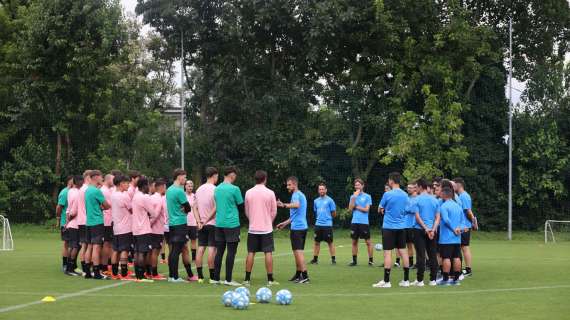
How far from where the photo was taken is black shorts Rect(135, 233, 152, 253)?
1600cm

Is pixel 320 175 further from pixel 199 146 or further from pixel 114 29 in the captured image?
pixel 114 29

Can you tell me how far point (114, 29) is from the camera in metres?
36.2

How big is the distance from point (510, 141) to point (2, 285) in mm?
25191

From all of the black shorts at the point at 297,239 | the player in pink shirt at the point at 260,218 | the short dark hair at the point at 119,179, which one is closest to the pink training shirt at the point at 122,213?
the short dark hair at the point at 119,179

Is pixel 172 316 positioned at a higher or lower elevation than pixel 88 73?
lower

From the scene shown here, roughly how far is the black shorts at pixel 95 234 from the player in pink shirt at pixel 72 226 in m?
0.71

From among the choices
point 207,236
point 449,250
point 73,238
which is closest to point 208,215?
point 207,236

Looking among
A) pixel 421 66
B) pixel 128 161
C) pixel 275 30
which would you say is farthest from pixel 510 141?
pixel 128 161

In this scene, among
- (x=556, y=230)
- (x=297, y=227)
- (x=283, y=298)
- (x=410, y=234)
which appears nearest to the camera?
(x=283, y=298)

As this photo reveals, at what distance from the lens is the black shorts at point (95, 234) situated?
648 inches

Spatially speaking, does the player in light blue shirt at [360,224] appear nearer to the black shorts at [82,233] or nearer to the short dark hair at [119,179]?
the short dark hair at [119,179]

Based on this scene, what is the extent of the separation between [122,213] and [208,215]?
1.73 meters

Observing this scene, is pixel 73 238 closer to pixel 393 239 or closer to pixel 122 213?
pixel 122 213

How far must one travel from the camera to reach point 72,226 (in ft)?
56.9
